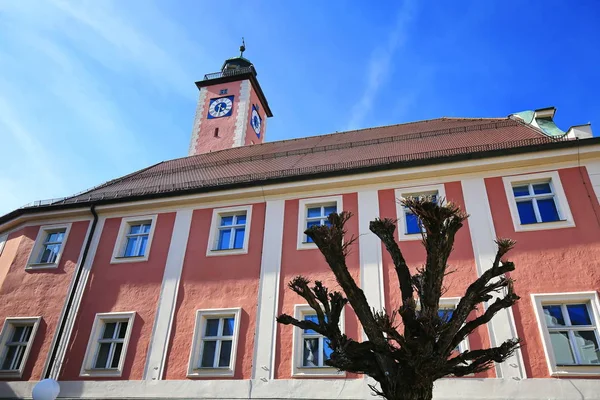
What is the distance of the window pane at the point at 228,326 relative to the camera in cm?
1173

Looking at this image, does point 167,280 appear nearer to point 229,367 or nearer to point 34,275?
point 229,367

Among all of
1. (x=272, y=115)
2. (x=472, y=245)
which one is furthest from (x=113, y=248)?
(x=272, y=115)

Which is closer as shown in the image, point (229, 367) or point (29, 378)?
point (229, 367)

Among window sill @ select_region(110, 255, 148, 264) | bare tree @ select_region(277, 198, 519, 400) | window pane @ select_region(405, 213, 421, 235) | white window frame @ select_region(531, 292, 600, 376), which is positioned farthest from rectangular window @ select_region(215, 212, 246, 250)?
white window frame @ select_region(531, 292, 600, 376)

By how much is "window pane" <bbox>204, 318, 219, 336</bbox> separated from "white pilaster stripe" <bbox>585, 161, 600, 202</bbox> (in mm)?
9464

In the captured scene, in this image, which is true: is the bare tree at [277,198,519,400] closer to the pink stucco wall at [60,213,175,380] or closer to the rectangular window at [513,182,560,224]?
the rectangular window at [513,182,560,224]

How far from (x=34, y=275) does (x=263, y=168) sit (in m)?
7.50

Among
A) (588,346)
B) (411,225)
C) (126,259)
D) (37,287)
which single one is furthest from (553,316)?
Result: (37,287)

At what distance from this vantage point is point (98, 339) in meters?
12.6

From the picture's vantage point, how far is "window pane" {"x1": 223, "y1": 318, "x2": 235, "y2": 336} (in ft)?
38.5

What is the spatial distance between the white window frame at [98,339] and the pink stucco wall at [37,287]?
1159 mm

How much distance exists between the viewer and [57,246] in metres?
14.7

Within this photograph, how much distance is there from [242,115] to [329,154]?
11571 mm

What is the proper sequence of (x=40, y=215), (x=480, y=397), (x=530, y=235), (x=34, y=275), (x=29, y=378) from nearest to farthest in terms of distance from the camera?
(x=480, y=397)
(x=530, y=235)
(x=29, y=378)
(x=34, y=275)
(x=40, y=215)
